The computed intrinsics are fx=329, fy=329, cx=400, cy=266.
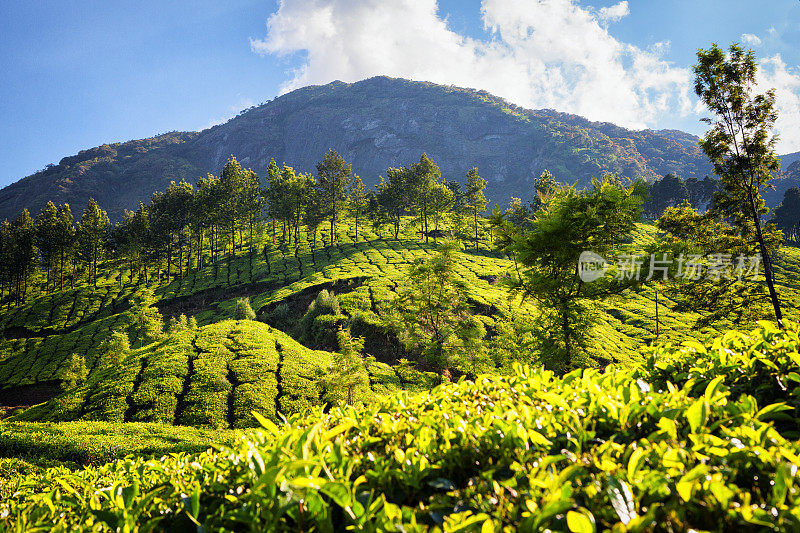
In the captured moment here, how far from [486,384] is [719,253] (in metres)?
17.0

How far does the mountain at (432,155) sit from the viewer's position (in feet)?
433

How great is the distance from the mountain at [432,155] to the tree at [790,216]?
54.2 metres

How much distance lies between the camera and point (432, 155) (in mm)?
Result: 175250

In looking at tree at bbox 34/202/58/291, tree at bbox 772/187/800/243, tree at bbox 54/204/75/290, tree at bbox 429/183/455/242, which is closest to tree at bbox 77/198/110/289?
tree at bbox 54/204/75/290

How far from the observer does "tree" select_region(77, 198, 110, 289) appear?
4406 cm

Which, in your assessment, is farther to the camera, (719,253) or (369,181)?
(369,181)

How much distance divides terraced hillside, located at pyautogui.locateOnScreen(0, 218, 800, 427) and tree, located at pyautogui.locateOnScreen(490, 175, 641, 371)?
1608 millimetres

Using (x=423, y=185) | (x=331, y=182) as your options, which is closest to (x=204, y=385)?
(x=331, y=182)

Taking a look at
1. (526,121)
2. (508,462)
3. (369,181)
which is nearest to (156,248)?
(508,462)

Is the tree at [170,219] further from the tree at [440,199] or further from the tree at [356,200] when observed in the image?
the tree at [440,199]

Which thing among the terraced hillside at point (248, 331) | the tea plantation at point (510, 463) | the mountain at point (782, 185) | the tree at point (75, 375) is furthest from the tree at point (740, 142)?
the mountain at point (782, 185)

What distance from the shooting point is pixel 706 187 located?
217 ft

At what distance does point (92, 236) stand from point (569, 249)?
58.2 meters

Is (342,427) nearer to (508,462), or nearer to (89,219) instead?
(508,462)
